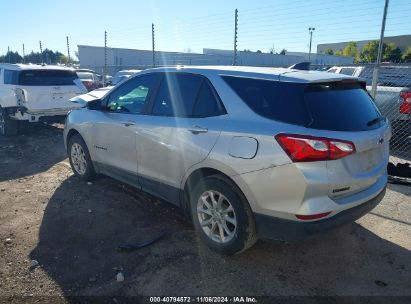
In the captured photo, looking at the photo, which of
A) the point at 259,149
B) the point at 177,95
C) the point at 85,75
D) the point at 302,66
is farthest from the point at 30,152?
the point at 85,75

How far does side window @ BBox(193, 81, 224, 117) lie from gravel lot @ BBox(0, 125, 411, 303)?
136cm

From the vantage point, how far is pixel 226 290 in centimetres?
311

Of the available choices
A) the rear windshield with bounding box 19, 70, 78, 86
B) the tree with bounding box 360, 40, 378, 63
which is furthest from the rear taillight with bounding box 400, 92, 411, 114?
the tree with bounding box 360, 40, 378, 63

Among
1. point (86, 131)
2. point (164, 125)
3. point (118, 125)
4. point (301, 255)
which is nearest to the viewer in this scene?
point (301, 255)

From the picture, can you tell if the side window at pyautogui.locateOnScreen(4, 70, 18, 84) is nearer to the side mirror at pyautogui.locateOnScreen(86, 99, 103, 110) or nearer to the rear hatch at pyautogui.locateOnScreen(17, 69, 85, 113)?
the rear hatch at pyautogui.locateOnScreen(17, 69, 85, 113)

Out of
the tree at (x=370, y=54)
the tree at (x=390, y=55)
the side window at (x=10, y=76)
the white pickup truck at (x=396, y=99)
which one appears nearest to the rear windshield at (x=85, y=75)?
the side window at (x=10, y=76)

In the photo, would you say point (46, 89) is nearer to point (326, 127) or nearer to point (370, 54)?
point (326, 127)

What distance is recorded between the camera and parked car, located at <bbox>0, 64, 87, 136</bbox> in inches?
347

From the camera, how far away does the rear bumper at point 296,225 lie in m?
2.99

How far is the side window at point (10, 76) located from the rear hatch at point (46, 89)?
0.57ft

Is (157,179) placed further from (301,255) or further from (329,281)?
(329,281)

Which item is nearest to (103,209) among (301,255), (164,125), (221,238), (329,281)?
(164,125)

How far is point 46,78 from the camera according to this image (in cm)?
914

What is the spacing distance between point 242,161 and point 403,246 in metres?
2.12
